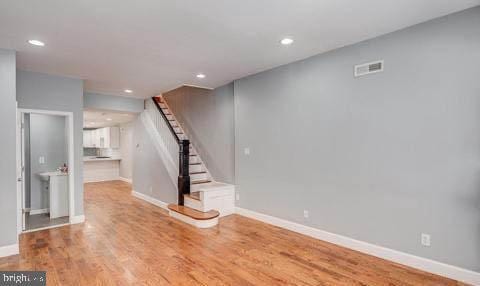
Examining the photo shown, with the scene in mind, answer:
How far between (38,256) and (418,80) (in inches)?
204

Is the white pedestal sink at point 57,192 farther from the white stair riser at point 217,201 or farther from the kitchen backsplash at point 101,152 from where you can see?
the kitchen backsplash at point 101,152

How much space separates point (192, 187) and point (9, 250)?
118 inches

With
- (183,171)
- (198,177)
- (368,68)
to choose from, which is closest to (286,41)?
(368,68)

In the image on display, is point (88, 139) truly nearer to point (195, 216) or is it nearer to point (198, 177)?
point (198, 177)

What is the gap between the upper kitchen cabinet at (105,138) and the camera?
10.1 metres

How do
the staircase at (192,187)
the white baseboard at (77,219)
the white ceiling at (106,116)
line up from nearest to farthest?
1. the white baseboard at (77,219)
2. the staircase at (192,187)
3. the white ceiling at (106,116)

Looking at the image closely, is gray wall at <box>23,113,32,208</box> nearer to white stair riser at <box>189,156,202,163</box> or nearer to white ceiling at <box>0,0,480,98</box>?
white ceiling at <box>0,0,480,98</box>

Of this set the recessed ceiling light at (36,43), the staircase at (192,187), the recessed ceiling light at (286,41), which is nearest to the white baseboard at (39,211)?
the staircase at (192,187)

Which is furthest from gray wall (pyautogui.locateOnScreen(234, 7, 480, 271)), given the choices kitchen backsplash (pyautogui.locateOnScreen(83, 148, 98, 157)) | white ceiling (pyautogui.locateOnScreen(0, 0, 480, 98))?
kitchen backsplash (pyautogui.locateOnScreen(83, 148, 98, 157))

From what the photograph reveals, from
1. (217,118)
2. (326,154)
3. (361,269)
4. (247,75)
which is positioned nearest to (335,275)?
(361,269)

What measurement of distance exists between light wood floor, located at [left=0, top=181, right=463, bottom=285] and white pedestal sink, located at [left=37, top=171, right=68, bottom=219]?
880mm

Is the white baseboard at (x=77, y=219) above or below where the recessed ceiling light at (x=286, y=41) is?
below

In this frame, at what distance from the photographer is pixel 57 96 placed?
4.41m

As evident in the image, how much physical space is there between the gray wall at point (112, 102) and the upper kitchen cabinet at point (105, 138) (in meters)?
4.31
